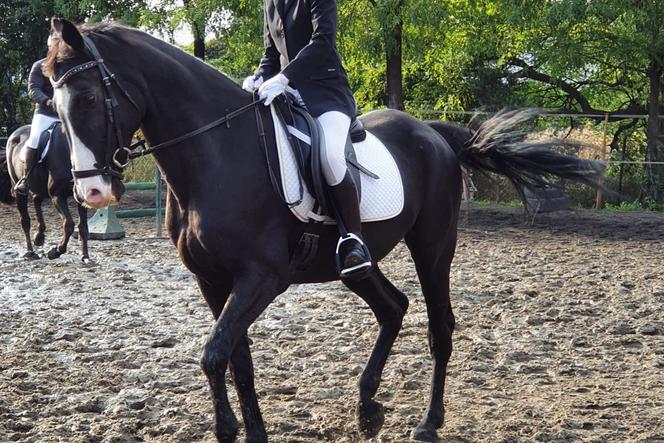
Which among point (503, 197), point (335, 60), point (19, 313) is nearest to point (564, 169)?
point (335, 60)

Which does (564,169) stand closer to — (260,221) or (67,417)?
(260,221)

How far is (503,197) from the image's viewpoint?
19078 millimetres

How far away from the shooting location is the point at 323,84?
179 inches

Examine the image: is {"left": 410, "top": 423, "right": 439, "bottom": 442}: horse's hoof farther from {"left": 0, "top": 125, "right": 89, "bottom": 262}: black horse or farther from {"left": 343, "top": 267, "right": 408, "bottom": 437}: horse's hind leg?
{"left": 0, "top": 125, "right": 89, "bottom": 262}: black horse

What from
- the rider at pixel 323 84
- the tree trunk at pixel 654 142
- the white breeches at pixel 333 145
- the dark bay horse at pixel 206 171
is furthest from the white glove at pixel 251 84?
the tree trunk at pixel 654 142

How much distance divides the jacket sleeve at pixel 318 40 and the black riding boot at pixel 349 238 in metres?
0.58

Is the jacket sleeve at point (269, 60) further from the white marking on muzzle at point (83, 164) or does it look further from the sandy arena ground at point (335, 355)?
the sandy arena ground at point (335, 355)

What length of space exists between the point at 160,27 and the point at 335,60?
55.4 ft

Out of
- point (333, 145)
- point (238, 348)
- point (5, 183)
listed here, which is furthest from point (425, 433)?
point (5, 183)

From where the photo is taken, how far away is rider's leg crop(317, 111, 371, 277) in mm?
4246

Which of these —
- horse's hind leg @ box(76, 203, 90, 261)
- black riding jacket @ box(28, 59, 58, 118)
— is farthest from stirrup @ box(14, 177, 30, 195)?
black riding jacket @ box(28, 59, 58, 118)

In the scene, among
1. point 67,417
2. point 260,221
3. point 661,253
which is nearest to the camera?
point 260,221

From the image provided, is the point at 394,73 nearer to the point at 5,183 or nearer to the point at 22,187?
the point at 5,183

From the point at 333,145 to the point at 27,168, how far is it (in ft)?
25.1
